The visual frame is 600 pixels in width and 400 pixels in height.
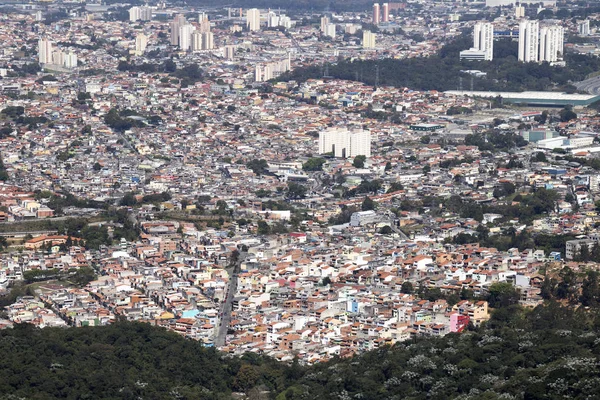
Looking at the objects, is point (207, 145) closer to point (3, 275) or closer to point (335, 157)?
point (335, 157)

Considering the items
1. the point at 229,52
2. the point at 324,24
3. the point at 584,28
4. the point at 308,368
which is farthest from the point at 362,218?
the point at 324,24

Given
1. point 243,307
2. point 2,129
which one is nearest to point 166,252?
point 243,307

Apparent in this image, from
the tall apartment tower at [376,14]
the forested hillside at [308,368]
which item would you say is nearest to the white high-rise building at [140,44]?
the tall apartment tower at [376,14]

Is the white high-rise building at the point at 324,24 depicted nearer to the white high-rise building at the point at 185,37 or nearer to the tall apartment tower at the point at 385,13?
the tall apartment tower at the point at 385,13

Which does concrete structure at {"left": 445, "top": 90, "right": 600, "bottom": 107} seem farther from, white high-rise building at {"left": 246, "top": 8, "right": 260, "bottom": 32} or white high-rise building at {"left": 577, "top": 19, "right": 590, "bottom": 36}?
white high-rise building at {"left": 246, "top": 8, "right": 260, "bottom": 32}

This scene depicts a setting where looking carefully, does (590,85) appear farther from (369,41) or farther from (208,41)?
(208,41)

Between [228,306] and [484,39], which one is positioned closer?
[228,306]
